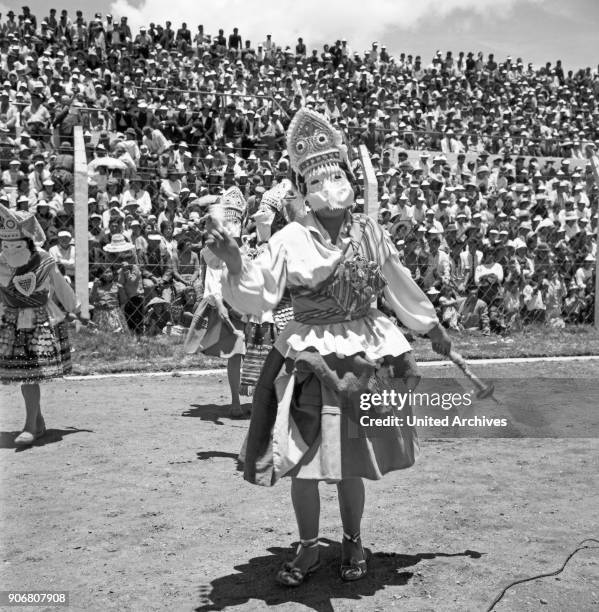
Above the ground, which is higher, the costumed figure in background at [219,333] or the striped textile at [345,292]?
the striped textile at [345,292]

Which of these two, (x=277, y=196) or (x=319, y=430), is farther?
(x=277, y=196)

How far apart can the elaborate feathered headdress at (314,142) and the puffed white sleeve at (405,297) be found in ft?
1.46

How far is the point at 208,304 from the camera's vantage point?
708 centimetres

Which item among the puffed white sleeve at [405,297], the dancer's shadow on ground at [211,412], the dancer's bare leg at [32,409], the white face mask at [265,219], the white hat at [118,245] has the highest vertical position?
the white hat at [118,245]

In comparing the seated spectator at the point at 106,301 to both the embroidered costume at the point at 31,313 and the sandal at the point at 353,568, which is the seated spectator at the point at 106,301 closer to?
the embroidered costume at the point at 31,313

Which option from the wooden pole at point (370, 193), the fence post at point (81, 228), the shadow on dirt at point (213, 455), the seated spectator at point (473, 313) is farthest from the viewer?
the seated spectator at point (473, 313)

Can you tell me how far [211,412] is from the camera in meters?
7.04

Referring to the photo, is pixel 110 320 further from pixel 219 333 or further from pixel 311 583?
pixel 311 583

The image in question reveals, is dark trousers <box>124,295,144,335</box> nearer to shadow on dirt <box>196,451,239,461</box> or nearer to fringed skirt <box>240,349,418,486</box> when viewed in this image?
shadow on dirt <box>196,451,239,461</box>

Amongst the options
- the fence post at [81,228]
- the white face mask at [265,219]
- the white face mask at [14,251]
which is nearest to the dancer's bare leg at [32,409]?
the white face mask at [14,251]

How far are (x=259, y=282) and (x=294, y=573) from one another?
50.7 inches

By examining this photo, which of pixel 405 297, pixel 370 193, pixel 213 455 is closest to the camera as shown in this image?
pixel 405 297

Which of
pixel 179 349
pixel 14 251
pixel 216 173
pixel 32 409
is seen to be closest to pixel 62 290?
pixel 14 251

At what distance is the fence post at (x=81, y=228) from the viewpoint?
966 centimetres
